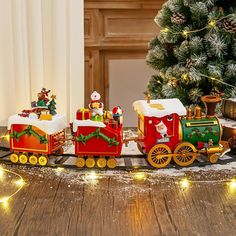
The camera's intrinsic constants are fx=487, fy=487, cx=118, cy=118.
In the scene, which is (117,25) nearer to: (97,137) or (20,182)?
(97,137)

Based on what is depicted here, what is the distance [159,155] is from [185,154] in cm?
8

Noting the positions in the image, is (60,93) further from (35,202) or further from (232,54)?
(35,202)

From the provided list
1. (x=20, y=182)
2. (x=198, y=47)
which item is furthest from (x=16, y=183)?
(x=198, y=47)

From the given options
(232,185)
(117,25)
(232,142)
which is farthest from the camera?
(117,25)

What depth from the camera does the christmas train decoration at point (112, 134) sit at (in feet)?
4.62

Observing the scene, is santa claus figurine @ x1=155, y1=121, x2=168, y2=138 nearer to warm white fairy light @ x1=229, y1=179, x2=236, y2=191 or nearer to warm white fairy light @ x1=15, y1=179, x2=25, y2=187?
warm white fairy light @ x1=229, y1=179, x2=236, y2=191

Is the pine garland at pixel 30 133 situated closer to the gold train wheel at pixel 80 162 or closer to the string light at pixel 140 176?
the gold train wheel at pixel 80 162

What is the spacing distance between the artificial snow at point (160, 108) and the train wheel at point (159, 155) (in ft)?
0.32

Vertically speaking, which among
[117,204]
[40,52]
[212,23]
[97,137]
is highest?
[212,23]

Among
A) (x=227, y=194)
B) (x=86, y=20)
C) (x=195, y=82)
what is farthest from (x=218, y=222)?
(x=86, y=20)

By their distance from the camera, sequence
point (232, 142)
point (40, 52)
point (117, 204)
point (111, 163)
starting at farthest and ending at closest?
point (40, 52), point (232, 142), point (111, 163), point (117, 204)

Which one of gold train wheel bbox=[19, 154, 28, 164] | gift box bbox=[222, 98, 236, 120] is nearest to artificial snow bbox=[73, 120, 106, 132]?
gold train wheel bbox=[19, 154, 28, 164]

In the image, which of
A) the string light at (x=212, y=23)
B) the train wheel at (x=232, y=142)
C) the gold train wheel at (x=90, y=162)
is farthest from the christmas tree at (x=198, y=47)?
the gold train wheel at (x=90, y=162)

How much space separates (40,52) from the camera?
229 cm
